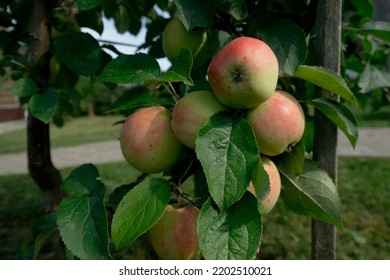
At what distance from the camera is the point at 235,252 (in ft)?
2.16

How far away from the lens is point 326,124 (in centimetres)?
86

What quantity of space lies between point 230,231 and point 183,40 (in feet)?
1.34

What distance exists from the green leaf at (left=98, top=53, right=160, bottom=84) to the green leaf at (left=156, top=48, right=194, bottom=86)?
0.14 ft

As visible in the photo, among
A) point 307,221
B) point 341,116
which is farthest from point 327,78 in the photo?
point 307,221

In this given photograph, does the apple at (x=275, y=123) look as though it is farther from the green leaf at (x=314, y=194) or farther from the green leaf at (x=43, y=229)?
the green leaf at (x=43, y=229)

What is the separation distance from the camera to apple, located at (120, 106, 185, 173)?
726 millimetres

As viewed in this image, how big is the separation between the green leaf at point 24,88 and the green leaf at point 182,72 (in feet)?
1.53

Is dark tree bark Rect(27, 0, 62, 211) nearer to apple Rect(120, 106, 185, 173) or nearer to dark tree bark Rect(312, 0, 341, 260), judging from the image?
apple Rect(120, 106, 185, 173)

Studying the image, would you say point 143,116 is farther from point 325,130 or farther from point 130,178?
point 130,178

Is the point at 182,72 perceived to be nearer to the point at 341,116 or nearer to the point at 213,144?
the point at 213,144

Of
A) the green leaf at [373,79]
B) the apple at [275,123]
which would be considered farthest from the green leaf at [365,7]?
the apple at [275,123]

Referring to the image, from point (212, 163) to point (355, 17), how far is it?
978 mm

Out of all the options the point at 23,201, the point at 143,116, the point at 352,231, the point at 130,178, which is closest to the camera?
the point at 143,116

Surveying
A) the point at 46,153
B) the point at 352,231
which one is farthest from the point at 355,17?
the point at 352,231
